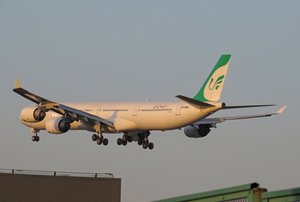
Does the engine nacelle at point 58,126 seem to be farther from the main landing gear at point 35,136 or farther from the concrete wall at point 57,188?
the concrete wall at point 57,188

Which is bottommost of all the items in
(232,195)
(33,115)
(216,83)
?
(232,195)

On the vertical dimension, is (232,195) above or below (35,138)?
below

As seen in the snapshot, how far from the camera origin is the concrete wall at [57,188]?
206ft

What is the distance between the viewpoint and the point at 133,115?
88188mm

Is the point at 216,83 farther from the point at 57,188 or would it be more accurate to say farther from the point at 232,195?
the point at 232,195

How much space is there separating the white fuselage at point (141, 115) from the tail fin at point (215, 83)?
2.30 metres

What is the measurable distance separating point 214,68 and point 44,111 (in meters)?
16.9

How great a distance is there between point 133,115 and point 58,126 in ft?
23.8

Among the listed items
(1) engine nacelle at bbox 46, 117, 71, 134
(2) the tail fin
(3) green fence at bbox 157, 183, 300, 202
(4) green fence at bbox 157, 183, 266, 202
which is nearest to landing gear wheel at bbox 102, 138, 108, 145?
(1) engine nacelle at bbox 46, 117, 71, 134

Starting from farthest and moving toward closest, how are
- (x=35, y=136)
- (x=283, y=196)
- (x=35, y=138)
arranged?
1. (x=35, y=136)
2. (x=35, y=138)
3. (x=283, y=196)

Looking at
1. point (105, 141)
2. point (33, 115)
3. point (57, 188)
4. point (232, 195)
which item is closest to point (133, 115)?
point (105, 141)

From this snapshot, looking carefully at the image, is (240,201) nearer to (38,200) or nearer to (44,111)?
(38,200)

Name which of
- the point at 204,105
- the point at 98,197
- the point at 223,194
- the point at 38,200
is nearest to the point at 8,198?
the point at 38,200

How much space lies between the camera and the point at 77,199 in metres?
65.1
